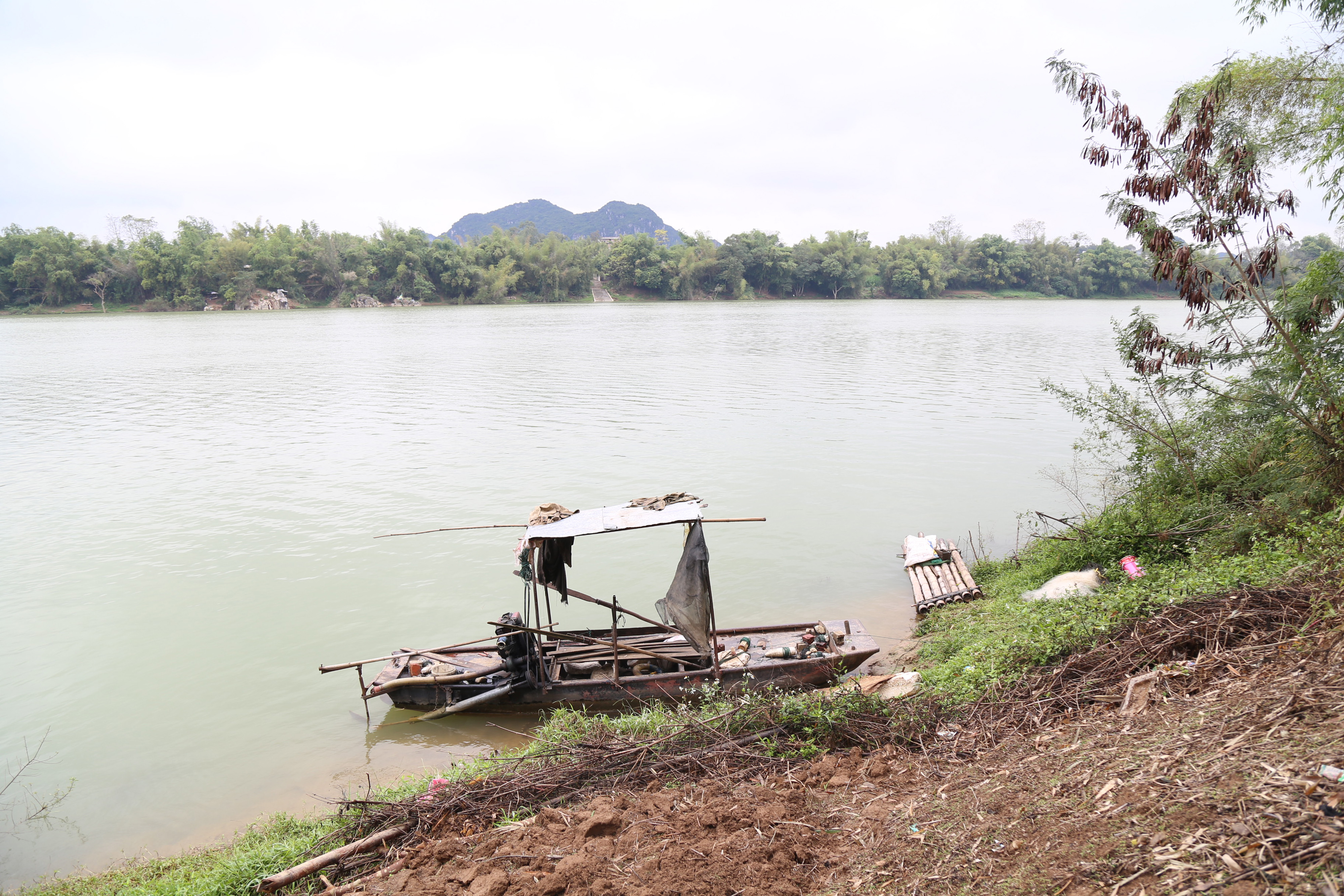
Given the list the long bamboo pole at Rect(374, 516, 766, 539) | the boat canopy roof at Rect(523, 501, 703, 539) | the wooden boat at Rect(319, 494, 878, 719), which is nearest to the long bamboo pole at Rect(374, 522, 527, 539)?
the long bamboo pole at Rect(374, 516, 766, 539)

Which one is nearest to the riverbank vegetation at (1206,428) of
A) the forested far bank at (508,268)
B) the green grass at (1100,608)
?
the green grass at (1100,608)

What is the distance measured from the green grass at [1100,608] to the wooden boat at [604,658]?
137cm

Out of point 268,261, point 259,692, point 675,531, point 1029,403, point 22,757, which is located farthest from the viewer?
point 268,261

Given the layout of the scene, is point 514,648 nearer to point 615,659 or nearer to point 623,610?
point 615,659

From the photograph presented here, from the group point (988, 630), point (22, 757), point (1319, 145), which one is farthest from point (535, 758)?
point (1319, 145)

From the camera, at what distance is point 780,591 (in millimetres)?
11195

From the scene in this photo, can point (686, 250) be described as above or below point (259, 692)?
above

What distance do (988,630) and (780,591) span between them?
3777mm

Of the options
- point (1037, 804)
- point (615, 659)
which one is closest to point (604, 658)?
point (615, 659)

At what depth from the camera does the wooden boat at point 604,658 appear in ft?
24.6

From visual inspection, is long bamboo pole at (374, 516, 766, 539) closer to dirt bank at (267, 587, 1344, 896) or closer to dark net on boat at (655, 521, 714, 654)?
dark net on boat at (655, 521, 714, 654)

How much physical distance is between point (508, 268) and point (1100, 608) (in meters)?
90.0

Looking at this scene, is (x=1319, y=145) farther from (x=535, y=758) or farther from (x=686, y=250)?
(x=686, y=250)

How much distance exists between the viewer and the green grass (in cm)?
571
